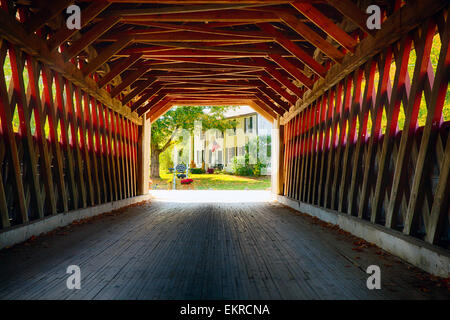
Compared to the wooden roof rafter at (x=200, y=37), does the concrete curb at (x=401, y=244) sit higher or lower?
lower

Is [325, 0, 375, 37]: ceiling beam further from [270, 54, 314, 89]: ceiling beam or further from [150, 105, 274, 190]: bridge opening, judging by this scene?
[150, 105, 274, 190]: bridge opening

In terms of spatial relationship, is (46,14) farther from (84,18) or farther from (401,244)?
→ (401,244)

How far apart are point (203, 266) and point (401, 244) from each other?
240 centimetres

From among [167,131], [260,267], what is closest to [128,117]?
[260,267]

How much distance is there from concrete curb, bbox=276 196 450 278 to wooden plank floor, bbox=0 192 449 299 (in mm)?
128

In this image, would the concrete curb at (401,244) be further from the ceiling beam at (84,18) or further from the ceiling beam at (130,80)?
the ceiling beam at (130,80)

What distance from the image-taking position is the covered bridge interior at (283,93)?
3.98m

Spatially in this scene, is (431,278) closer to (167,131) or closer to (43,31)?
(43,31)

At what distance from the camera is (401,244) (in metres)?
4.22

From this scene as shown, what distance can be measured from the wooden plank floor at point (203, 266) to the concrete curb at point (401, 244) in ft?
0.42

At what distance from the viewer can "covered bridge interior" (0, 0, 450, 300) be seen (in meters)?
3.98

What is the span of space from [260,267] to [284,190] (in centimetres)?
942

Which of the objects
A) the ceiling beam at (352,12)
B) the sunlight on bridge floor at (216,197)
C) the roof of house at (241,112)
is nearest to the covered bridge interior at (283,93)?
the ceiling beam at (352,12)

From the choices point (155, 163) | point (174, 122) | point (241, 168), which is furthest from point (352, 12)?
point (241, 168)
